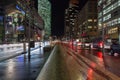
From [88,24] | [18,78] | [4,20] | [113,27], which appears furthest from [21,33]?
[18,78]

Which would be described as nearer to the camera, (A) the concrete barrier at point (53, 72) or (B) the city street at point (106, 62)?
(A) the concrete barrier at point (53, 72)

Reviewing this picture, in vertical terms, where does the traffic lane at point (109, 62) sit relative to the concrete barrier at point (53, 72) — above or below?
above

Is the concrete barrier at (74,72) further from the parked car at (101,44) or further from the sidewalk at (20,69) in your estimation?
the parked car at (101,44)

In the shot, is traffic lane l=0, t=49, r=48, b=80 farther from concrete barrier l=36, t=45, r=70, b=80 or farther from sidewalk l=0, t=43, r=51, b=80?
concrete barrier l=36, t=45, r=70, b=80

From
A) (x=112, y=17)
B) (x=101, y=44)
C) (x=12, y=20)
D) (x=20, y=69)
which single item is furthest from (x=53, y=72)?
(x=112, y=17)

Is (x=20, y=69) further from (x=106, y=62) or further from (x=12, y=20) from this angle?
(x=12, y=20)

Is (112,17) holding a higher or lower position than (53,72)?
higher

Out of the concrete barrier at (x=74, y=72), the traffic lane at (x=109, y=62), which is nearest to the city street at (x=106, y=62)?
the traffic lane at (x=109, y=62)

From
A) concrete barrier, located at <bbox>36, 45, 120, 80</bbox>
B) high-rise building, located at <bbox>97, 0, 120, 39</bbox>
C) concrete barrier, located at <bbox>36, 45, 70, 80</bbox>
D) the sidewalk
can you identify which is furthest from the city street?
high-rise building, located at <bbox>97, 0, 120, 39</bbox>

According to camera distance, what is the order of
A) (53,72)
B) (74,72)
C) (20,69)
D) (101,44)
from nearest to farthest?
(53,72), (74,72), (20,69), (101,44)

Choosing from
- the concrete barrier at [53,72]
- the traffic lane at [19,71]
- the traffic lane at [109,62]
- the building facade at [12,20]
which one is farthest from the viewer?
the building facade at [12,20]

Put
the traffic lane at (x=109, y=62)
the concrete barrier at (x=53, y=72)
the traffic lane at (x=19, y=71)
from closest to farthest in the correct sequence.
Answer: the traffic lane at (x=19, y=71)
the concrete barrier at (x=53, y=72)
the traffic lane at (x=109, y=62)

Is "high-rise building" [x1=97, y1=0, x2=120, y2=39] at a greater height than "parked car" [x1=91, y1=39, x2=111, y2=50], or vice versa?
"high-rise building" [x1=97, y1=0, x2=120, y2=39]

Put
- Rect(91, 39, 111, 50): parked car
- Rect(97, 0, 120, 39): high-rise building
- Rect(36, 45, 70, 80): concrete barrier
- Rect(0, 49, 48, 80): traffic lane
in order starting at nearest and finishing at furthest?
Rect(0, 49, 48, 80): traffic lane, Rect(36, 45, 70, 80): concrete barrier, Rect(91, 39, 111, 50): parked car, Rect(97, 0, 120, 39): high-rise building
